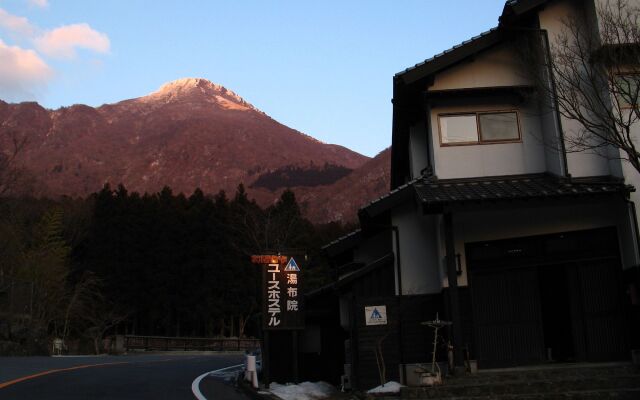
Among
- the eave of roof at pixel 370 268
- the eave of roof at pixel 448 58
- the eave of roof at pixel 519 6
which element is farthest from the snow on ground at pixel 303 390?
the eave of roof at pixel 519 6

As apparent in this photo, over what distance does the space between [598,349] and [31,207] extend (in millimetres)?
39625

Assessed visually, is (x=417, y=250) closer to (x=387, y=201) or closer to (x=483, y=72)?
(x=387, y=201)

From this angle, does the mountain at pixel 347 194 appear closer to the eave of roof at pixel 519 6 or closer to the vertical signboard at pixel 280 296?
the vertical signboard at pixel 280 296

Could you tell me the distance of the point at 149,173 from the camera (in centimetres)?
13750

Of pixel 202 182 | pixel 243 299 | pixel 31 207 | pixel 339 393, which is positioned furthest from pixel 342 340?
pixel 202 182

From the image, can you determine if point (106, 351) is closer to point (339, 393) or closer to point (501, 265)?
point (339, 393)

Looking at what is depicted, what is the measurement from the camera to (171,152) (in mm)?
147625

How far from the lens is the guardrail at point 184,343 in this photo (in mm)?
36188

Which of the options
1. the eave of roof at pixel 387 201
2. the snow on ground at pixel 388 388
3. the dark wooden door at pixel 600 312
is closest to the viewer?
the snow on ground at pixel 388 388

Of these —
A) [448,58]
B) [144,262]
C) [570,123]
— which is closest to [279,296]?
[448,58]

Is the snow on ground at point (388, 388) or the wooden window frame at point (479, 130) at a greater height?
the wooden window frame at point (479, 130)

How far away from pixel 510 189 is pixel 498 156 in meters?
1.32

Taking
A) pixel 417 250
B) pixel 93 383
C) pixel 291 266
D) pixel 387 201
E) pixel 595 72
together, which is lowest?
pixel 93 383

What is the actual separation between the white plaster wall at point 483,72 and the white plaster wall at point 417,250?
2.93 meters
